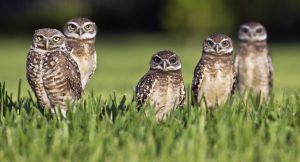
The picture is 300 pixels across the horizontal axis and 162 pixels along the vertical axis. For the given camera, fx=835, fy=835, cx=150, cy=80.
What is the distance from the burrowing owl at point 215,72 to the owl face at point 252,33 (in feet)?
7.95

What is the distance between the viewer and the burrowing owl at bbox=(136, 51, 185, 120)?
8.78 meters

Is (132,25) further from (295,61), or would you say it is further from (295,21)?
(295,61)

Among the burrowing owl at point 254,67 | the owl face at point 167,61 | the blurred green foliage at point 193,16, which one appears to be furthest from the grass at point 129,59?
the owl face at point 167,61

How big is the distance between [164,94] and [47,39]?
135cm

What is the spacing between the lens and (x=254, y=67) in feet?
37.3

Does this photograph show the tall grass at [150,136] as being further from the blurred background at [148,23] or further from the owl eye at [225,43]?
the blurred background at [148,23]

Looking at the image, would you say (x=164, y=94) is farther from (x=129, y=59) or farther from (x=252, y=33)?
(x=129, y=59)

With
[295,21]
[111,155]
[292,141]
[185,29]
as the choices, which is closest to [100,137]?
[111,155]

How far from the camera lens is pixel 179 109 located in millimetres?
8242

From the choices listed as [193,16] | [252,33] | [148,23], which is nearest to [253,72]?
[252,33]

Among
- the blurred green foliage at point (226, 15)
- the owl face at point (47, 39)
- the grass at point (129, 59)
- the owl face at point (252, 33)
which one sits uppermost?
the owl face at point (47, 39)

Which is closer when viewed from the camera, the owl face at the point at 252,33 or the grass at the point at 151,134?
the grass at the point at 151,134

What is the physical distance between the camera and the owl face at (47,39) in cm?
856

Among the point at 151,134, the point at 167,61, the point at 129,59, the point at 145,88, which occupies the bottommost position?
the point at 129,59
